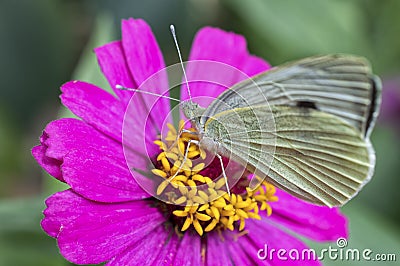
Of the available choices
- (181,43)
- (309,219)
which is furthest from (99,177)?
(181,43)

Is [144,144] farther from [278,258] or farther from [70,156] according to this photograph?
[278,258]

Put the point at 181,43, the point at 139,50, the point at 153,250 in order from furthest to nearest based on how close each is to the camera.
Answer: the point at 181,43
the point at 139,50
the point at 153,250

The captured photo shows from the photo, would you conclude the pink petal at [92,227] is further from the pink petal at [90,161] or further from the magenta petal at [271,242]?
the magenta petal at [271,242]

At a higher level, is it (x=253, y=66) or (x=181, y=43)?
(x=253, y=66)

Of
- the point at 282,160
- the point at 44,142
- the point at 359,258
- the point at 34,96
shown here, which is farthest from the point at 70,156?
the point at 34,96

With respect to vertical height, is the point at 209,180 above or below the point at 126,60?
below

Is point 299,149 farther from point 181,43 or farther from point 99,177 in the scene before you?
point 181,43

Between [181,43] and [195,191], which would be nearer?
[195,191]

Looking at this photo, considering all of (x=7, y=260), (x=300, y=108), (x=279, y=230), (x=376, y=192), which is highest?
→ (x=300, y=108)
